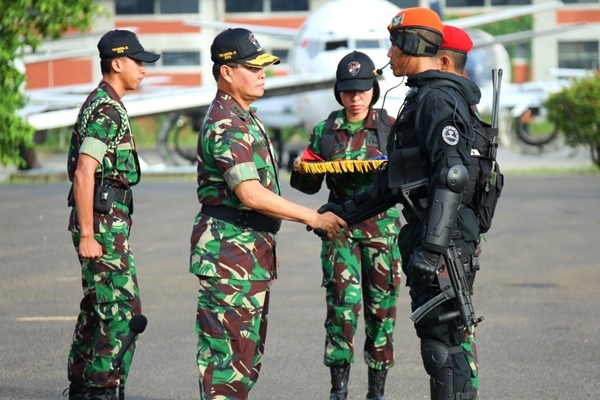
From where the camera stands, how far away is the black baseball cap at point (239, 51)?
5.71m

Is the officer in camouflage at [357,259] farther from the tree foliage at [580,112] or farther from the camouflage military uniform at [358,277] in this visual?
the tree foliage at [580,112]

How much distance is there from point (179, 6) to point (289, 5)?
5477mm

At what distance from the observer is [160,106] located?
26.4m

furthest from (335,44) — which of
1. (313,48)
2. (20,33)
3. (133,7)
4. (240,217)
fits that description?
(133,7)

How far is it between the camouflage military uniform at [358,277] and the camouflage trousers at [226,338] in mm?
1494

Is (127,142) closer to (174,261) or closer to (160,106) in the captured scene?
(174,261)

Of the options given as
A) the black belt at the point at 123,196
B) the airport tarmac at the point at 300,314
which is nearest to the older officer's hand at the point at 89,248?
the black belt at the point at 123,196

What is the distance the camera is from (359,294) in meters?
7.23

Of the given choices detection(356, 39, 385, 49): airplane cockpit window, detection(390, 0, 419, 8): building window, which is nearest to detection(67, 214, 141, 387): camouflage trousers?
detection(356, 39, 385, 49): airplane cockpit window

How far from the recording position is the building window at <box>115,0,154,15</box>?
6200 cm

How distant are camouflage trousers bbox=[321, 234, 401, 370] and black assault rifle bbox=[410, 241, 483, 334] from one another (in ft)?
5.25

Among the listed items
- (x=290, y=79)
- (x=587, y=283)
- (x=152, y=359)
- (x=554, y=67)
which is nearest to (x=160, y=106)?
(x=290, y=79)

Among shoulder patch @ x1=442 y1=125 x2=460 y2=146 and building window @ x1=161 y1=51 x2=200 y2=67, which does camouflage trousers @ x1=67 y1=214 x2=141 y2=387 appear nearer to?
shoulder patch @ x1=442 y1=125 x2=460 y2=146

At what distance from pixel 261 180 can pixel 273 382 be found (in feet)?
7.58
